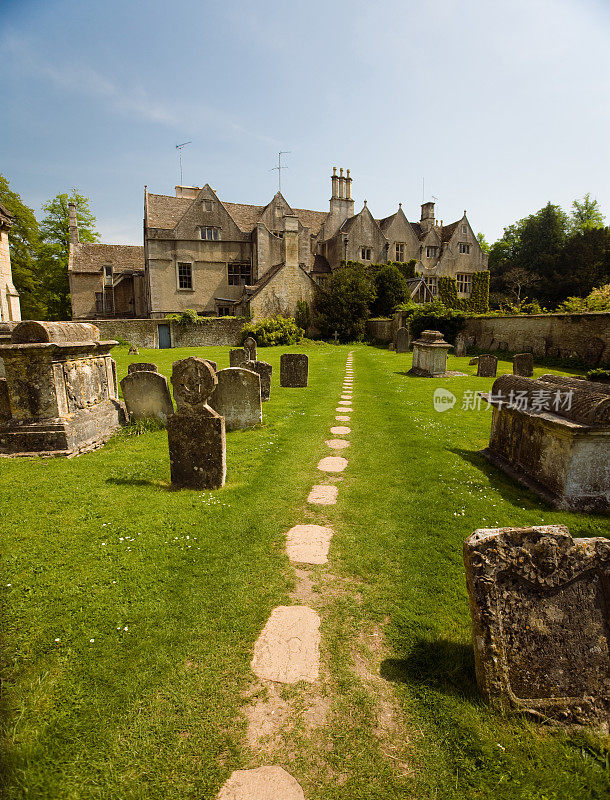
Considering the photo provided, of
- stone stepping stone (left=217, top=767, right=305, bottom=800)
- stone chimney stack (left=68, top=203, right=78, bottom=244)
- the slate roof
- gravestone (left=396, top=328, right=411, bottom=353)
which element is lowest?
stone stepping stone (left=217, top=767, right=305, bottom=800)

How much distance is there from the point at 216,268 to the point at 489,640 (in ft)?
118

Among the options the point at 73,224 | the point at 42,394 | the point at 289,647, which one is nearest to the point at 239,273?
the point at 73,224

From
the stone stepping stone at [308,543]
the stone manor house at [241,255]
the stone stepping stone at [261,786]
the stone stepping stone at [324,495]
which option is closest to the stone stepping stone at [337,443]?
the stone stepping stone at [324,495]

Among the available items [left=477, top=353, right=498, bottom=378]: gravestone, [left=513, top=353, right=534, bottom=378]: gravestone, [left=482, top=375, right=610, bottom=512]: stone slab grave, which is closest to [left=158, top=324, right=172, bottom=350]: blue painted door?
[left=477, top=353, right=498, bottom=378]: gravestone

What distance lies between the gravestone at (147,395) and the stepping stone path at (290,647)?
4414mm

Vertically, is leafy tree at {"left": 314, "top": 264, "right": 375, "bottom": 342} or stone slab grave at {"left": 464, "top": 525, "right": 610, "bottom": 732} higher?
leafy tree at {"left": 314, "top": 264, "right": 375, "bottom": 342}

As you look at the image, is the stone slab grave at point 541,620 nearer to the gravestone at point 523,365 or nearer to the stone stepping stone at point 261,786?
the stone stepping stone at point 261,786

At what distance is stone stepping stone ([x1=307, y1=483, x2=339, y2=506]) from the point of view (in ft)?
17.0

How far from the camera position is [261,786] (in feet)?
6.53

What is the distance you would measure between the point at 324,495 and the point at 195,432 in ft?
6.39

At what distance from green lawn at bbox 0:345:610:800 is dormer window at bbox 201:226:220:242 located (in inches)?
1240

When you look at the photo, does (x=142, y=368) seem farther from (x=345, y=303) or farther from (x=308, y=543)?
(x=345, y=303)

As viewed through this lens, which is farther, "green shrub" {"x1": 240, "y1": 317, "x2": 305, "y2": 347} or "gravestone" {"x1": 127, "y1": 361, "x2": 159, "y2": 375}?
"green shrub" {"x1": 240, "y1": 317, "x2": 305, "y2": 347}

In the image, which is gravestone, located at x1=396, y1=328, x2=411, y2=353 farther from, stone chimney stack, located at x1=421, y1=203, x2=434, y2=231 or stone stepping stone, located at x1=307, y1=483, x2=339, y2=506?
stone chimney stack, located at x1=421, y1=203, x2=434, y2=231
